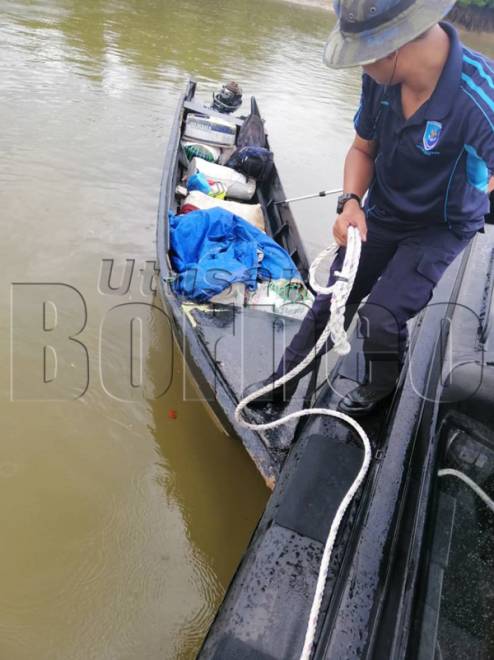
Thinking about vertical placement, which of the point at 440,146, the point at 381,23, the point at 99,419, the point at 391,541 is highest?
the point at 381,23

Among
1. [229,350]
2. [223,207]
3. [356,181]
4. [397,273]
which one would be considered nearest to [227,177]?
[223,207]

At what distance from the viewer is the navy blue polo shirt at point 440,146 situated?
1.56 m

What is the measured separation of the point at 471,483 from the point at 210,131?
18.4ft

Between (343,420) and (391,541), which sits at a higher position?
(391,541)

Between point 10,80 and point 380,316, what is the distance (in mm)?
8726

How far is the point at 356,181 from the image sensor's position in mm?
1990

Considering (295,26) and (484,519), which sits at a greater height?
(484,519)

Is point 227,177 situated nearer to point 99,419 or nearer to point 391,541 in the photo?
point 99,419

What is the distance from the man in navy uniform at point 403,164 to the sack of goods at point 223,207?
2.59 metres

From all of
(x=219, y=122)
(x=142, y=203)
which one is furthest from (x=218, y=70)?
(x=142, y=203)

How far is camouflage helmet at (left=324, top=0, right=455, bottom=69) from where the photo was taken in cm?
147

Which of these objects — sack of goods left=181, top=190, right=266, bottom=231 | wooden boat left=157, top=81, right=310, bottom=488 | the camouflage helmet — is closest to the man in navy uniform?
the camouflage helmet

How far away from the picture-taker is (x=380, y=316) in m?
1.89

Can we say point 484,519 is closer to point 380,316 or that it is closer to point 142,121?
point 380,316
